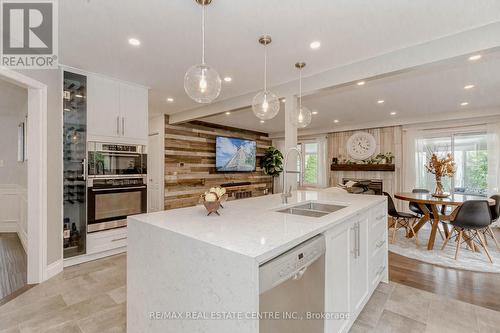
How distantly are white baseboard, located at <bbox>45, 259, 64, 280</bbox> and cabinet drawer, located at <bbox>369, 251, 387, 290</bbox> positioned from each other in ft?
11.1

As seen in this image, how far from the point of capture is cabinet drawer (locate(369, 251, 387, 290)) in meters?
2.12

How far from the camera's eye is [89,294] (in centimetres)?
224

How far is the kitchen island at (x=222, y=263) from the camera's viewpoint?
955 mm

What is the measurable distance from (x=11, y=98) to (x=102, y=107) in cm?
189

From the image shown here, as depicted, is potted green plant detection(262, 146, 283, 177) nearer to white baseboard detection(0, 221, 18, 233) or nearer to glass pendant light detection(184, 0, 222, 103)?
glass pendant light detection(184, 0, 222, 103)

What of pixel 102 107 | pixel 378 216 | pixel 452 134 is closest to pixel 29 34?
pixel 102 107

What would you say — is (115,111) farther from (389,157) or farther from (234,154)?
(389,157)

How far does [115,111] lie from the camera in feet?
10.7

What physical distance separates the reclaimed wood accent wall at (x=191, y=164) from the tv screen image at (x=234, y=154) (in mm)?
170

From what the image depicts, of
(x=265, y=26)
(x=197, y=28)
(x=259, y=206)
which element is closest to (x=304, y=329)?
(x=259, y=206)

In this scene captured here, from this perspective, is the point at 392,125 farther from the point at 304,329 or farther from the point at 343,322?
the point at 304,329

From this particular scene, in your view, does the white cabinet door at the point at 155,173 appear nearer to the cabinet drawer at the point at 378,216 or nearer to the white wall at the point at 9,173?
the white wall at the point at 9,173

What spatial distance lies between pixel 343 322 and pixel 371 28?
2404 mm

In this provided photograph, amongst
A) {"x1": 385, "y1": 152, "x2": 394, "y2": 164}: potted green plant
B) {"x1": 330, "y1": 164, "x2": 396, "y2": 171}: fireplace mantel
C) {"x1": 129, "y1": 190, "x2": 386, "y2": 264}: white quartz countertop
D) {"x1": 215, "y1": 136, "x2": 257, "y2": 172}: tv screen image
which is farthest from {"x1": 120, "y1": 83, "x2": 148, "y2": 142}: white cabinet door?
{"x1": 385, "y1": 152, "x2": 394, "y2": 164}: potted green plant
